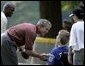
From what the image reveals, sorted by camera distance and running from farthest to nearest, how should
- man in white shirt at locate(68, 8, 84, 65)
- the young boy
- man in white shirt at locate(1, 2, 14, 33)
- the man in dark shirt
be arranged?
man in white shirt at locate(1, 2, 14, 33) → the young boy → the man in dark shirt → man in white shirt at locate(68, 8, 84, 65)

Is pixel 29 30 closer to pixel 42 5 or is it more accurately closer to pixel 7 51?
pixel 7 51

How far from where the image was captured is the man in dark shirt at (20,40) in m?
12.3

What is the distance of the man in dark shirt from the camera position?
40.3ft

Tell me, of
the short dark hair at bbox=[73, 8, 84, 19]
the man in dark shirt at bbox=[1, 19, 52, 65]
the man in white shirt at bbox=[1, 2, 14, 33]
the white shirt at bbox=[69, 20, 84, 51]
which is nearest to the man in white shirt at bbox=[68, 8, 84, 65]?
the white shirt at bbox=[69, 20, 84, 51]

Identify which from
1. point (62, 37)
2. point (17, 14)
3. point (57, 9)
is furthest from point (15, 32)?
point (17, 14)

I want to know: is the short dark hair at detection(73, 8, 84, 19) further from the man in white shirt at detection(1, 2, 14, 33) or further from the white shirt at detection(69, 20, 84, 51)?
the man in white shirt at detection(1, 2, 14, 33)

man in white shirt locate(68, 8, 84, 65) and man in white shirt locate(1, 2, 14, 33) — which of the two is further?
man in white shirt locate(1, 2, 14, 33)

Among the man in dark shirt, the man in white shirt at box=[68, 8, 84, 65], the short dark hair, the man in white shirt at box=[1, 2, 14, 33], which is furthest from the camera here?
the man in white shirt at box=[1, 2, 14, 33]

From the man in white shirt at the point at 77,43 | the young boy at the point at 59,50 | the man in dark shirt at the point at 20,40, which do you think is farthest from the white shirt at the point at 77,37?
the young boy at the point at 59,50

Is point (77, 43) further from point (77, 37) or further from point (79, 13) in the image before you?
point (79, 13)

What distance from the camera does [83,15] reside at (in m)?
12.1

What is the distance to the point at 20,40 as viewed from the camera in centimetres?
1244

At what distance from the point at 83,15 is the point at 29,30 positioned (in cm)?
117

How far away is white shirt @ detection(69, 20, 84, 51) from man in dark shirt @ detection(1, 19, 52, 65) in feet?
Answer: 2.25
